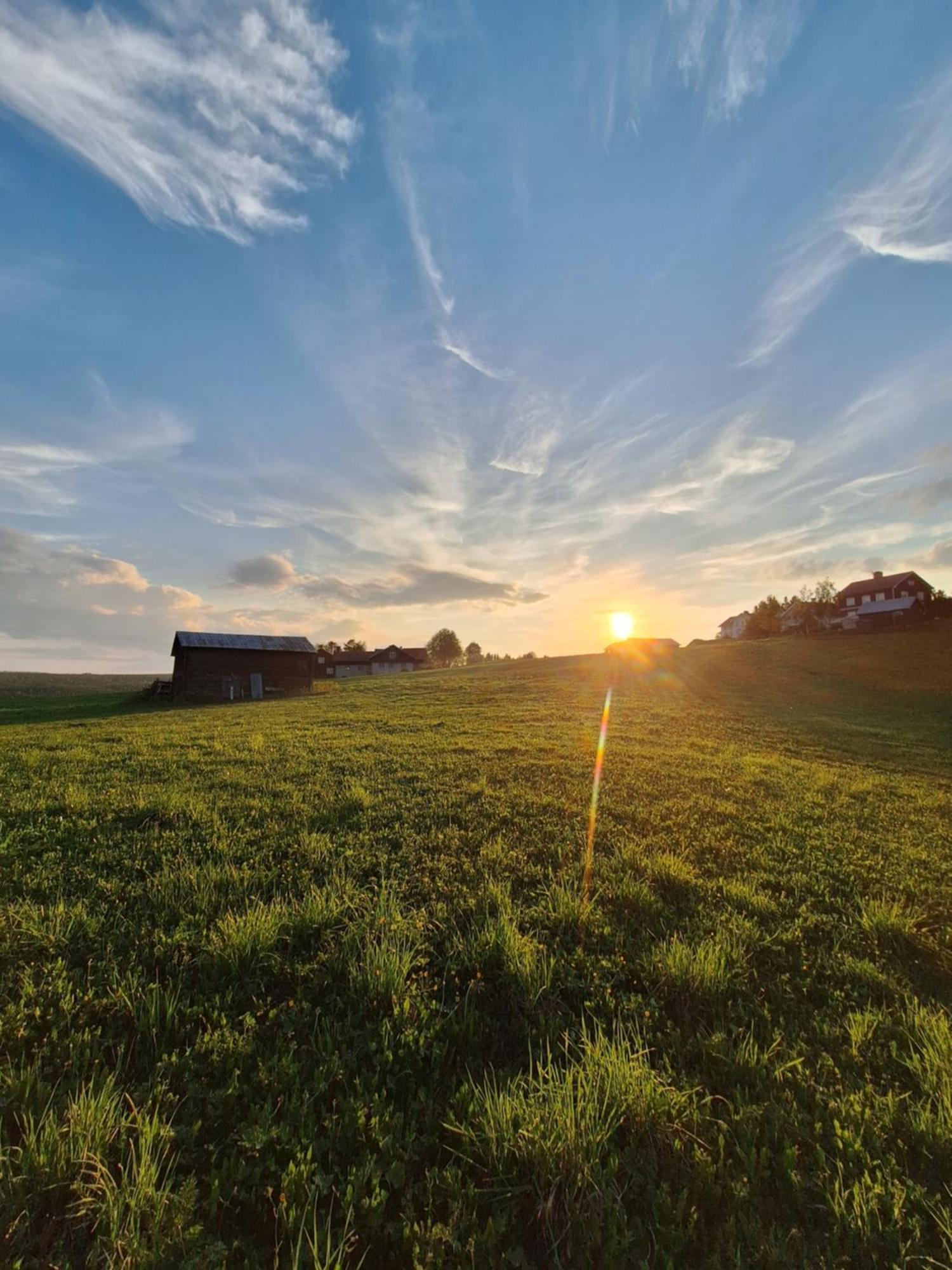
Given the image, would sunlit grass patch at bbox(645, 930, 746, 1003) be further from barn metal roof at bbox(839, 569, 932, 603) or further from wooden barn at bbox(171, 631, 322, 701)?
barn metal roof at bbox(839, 569, 932, 603)

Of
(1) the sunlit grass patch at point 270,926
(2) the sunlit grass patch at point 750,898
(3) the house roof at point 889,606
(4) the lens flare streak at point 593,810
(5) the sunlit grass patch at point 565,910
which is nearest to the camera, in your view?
(1) the sunlit grass patch at point 270,926

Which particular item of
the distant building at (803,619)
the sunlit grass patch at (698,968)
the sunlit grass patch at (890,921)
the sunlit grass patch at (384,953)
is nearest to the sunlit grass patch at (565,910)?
the sunlit grass patch at (698,968)

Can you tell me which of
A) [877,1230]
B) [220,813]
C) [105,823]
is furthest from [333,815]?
[877,1230]

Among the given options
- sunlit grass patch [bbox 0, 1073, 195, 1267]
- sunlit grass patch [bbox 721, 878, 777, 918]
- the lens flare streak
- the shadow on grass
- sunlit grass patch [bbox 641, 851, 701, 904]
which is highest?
the shadow on grass

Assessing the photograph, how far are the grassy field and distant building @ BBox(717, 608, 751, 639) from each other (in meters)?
127

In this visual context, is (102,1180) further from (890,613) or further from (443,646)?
(443,646)

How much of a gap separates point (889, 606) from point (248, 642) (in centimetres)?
8336

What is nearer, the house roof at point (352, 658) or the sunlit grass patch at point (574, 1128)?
the sunlit grass patch at point (574, 1128)

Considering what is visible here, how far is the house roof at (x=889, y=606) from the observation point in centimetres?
6950

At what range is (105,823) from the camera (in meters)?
7.10

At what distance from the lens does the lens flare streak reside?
5643 mm

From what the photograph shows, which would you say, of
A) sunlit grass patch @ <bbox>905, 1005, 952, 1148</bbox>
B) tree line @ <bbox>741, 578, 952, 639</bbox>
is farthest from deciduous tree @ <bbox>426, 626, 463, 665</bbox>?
sunlit grass patch @ <bbox>905, 1005, 952, 1148</bbox>

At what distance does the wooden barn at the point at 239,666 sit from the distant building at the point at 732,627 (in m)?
106

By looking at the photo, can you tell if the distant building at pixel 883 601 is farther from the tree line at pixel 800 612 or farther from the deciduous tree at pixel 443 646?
the deciduous tree at pixel 443 646
